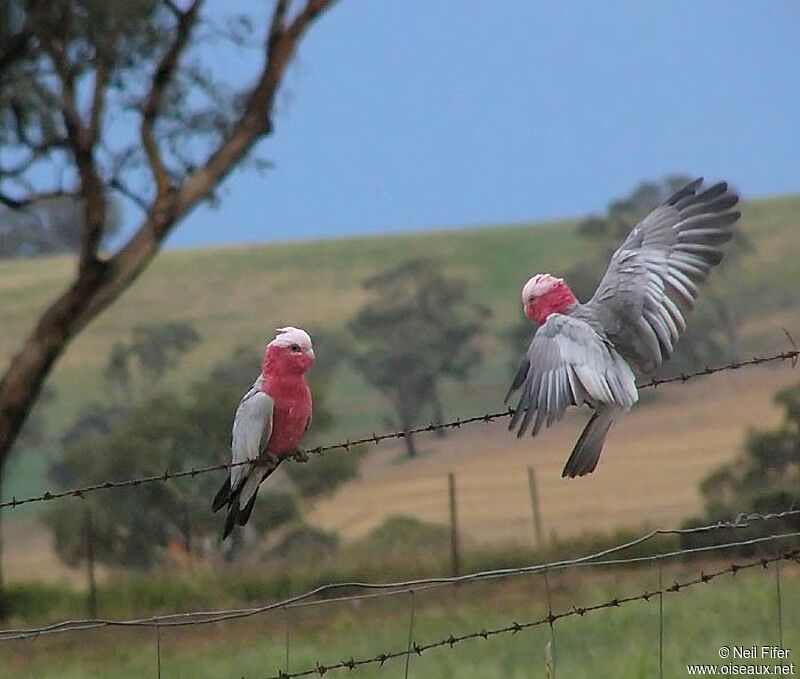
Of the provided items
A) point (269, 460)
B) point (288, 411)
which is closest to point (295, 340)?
point (288, 411)

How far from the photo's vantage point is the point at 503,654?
11.7 metres

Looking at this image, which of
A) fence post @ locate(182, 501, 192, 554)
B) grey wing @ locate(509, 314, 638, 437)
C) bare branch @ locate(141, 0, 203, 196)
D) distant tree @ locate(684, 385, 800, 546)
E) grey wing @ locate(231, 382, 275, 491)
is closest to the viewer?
grey wing @ locate(509, 314, 638, 437)

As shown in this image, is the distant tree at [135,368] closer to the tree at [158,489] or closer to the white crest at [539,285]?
the tree at [158,489]

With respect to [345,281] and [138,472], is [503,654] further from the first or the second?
[345,281]

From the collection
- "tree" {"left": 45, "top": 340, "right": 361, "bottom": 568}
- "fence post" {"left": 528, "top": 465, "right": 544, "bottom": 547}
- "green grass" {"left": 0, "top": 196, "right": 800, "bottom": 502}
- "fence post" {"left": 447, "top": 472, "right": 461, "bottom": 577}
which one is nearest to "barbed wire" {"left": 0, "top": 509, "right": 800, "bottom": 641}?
"fence post" {"left": 447, "top": 472, "right": 461, "bottom": 577}

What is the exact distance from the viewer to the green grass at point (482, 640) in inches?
420

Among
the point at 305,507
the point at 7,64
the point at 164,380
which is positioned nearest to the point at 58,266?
the point at 164,380

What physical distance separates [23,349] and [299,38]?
4.04m

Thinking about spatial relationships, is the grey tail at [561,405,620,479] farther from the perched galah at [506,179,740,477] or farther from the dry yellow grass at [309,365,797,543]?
the dry yellow grass at [309,365,797,543]

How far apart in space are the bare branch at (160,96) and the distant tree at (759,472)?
22.5ft

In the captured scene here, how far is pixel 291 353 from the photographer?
5.52 metres

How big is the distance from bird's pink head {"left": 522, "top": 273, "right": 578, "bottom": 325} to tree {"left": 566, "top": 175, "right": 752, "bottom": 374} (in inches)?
683

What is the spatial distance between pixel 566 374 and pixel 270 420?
1028mm

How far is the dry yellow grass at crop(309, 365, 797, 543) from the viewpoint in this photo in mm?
21016
